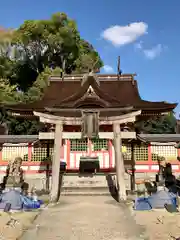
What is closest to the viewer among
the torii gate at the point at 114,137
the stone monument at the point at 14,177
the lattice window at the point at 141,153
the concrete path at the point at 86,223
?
the concrete path at the point at 86,223

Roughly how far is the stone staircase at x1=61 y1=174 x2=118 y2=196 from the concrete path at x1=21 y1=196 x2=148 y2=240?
6.74 feet

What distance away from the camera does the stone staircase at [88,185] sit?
475 inches

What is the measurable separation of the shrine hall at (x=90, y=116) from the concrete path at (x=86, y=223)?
127 cm

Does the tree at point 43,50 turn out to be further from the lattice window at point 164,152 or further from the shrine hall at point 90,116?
the lattice window at point 164,152

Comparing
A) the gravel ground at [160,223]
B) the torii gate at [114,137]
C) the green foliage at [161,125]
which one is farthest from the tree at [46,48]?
the gravel ground at [160,223]

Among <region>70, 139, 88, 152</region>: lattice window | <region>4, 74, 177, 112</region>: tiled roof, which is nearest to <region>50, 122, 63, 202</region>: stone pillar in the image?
<region>4, 74, 177, 112</region>: tiled roof

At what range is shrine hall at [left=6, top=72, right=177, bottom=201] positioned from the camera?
10516 millimetres

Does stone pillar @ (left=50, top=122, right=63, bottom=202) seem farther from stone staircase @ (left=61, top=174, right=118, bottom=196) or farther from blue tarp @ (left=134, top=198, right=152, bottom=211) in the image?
blue tarp @ (left=134, top=198, right=152, bottom=211)

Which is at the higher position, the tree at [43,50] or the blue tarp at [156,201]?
the tree at [43,50]

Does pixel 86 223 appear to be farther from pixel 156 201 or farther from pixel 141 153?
pixel 141 153

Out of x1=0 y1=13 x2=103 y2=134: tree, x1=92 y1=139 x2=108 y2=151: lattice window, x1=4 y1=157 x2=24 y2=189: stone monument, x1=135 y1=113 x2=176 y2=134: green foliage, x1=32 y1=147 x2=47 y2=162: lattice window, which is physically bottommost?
x1=4 y1=157 x2=24 y2=189: stone monument

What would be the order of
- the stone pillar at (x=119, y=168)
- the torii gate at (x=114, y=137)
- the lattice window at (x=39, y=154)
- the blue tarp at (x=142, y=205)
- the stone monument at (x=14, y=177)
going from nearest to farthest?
the blue tarp at (x=142, y=205) < the stone pillar at (x=119, y=168) < the torii gate at (x=114, y=137) < the stone monument at (x=14, y=177) < the lattice window at (x=39, y=154)

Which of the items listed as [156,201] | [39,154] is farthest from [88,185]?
[156,201]

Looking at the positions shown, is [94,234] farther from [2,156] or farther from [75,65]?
[75,65]
